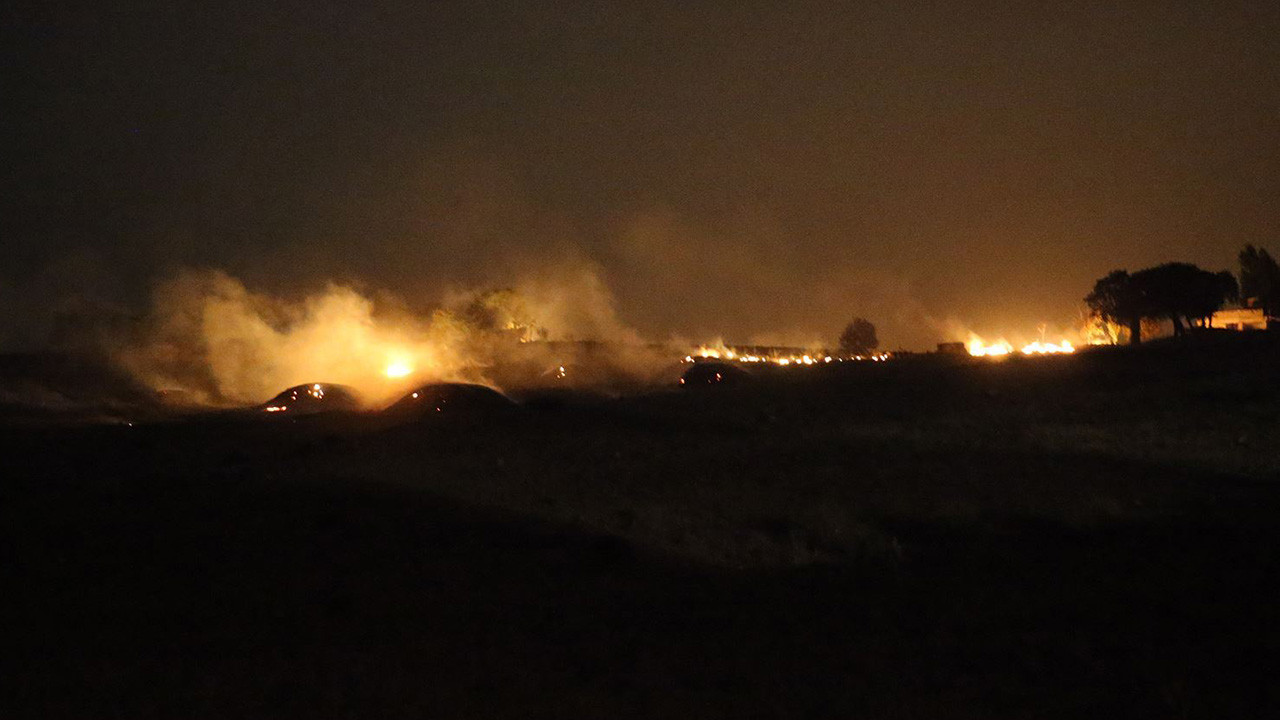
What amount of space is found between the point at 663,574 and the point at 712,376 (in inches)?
1343

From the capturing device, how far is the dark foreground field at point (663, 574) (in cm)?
877

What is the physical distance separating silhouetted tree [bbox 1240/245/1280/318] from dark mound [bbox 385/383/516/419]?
60.2 metres

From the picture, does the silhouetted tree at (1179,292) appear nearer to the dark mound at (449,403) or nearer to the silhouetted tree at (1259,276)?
the silhouetted tree at (1259,276)

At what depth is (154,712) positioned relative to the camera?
325 inches

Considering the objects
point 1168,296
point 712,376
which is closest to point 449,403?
point 712,376

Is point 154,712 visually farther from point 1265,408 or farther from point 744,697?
point 1265,408

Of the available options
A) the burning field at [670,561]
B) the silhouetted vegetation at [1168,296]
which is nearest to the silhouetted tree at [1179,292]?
the silhouetted vegetation at [1168,296]

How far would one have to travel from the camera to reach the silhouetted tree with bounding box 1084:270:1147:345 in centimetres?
6538

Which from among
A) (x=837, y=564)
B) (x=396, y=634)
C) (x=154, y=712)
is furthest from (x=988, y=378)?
(x=154, y=712)

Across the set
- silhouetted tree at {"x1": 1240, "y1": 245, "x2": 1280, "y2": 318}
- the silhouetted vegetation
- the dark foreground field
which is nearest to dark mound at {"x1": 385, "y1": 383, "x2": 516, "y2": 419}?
the dark foreground field

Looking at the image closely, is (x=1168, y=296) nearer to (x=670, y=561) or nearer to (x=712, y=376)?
(x=712, y=376)

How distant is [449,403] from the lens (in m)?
31.7

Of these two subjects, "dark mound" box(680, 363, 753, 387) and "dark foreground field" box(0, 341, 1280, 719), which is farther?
"dark mound" box(680, 363, 753, 387)

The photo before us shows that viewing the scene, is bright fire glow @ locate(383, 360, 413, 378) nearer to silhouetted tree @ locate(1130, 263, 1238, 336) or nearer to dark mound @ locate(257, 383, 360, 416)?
dark mound @ locate(257, 383, 360, 416)
